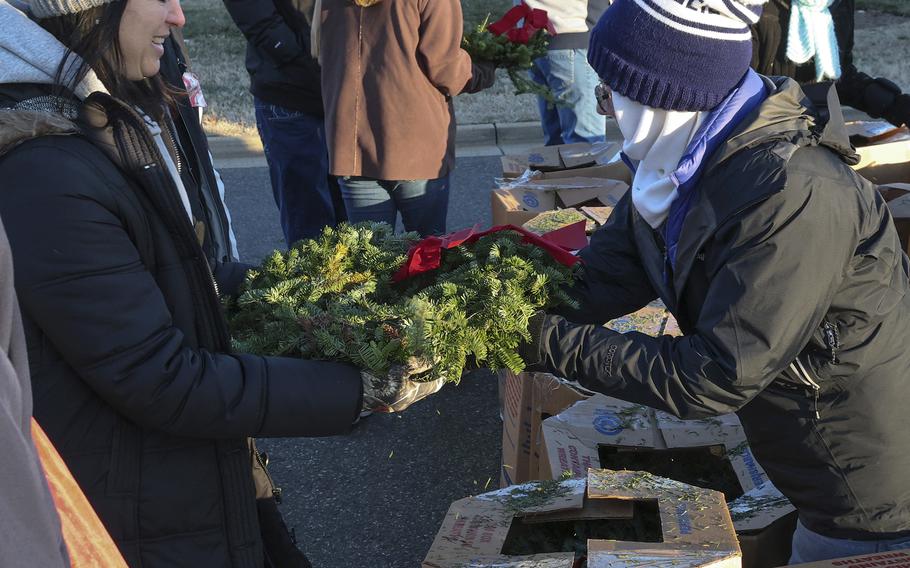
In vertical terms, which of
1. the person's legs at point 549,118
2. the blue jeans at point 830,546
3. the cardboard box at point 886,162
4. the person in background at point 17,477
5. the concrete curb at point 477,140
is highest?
the person in background at point 17,477

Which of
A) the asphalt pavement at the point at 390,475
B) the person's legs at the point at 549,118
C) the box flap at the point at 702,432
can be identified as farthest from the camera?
the person's legs at the point at 549,118

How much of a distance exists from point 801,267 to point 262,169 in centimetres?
664

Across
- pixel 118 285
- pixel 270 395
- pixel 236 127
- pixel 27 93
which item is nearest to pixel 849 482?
pixel 270 395

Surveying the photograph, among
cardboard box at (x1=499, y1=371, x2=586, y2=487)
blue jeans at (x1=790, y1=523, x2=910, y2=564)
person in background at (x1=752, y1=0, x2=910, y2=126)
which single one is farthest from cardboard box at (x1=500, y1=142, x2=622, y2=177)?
blue jeans at (x1=790, y1=523, x2=910, y2=564)

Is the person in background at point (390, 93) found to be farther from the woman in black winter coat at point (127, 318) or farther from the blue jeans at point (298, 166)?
the woman in black winter coat at point (127, 318)

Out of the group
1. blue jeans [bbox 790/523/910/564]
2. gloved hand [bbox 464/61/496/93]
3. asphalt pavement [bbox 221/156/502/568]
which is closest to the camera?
blue jeans [bbox 790/523/910/564]

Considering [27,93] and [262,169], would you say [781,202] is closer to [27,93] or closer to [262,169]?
[27,93]

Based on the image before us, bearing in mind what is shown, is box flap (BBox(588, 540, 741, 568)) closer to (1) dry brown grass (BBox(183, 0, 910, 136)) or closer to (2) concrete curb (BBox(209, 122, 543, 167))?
(2) concrete curb (BBox(209, 122, 543, 167))

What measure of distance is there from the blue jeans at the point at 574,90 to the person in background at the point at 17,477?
177 inches

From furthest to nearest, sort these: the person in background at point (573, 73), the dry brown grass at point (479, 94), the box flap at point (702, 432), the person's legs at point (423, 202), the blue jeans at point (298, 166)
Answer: the dry brown grass at point (479, 94), the person in background at point (573, 73), the blue jeans at point (298, 166), the person's legs at point (423, 202), the box flap at point (702, 432)

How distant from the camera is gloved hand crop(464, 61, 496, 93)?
13.5 feet

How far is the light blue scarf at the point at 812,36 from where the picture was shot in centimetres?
350

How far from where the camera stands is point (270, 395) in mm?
1763

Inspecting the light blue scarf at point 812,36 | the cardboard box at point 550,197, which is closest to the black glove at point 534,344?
the cardboard box at point 550,197
